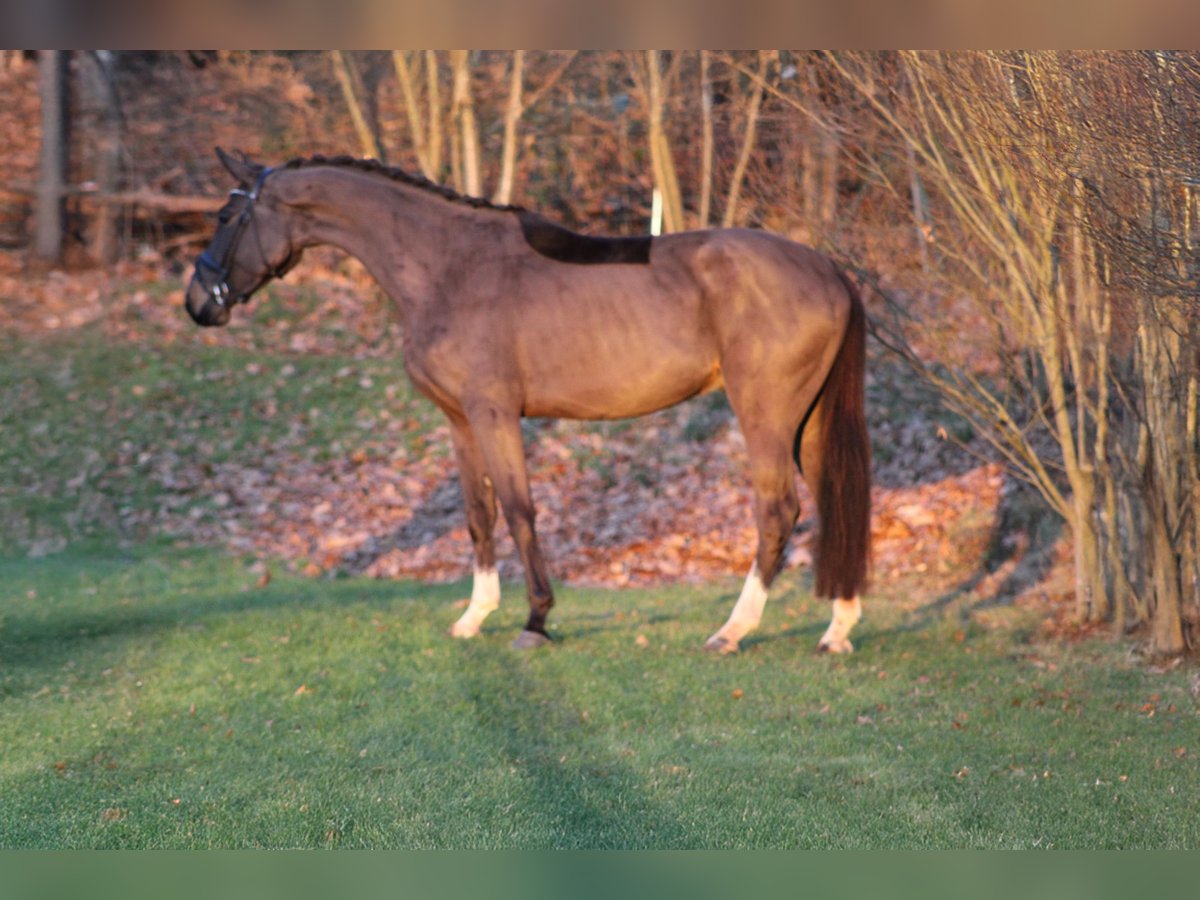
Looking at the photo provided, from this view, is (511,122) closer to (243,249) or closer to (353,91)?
(353,91)

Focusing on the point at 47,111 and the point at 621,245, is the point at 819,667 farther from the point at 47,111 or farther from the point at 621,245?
the point at 47,111

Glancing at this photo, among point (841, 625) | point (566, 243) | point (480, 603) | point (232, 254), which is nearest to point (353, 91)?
point (232, 254)

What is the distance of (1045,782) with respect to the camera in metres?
4.66

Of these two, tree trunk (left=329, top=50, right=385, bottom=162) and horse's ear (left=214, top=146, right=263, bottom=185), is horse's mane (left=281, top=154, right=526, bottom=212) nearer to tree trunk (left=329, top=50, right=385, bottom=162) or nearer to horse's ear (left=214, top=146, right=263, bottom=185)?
horse's ear (left=214, top=146, right=263, bottom=185)

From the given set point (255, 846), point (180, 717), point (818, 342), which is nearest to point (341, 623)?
point (180, 717)

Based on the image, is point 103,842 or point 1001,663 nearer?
point 103,842

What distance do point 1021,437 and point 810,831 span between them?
153 inches

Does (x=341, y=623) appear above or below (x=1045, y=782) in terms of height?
below

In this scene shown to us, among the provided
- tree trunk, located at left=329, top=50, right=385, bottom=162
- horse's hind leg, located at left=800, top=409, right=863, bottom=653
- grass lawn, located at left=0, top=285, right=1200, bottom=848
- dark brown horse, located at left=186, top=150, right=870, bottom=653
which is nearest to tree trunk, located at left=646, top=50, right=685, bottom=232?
tree trunk, located at left=329, top=50, right=385, bottom=162

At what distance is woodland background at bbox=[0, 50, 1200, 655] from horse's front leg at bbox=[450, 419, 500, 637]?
8.14 feet

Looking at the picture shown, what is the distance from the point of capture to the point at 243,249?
24.5ft

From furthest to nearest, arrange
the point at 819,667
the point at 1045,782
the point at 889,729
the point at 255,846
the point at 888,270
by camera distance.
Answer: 1. the point at 888,270
2. the point at 819,667
3. the point at 889,729
4. the point at 1045,782
5. the point at 255,846

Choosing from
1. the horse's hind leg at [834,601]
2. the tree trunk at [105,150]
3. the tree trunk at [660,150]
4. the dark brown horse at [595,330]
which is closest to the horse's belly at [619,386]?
the dark brown horse at [595,330]

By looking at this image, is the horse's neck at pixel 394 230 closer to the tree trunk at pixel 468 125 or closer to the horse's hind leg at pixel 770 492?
the horse's hind leg at pixel 770 492
